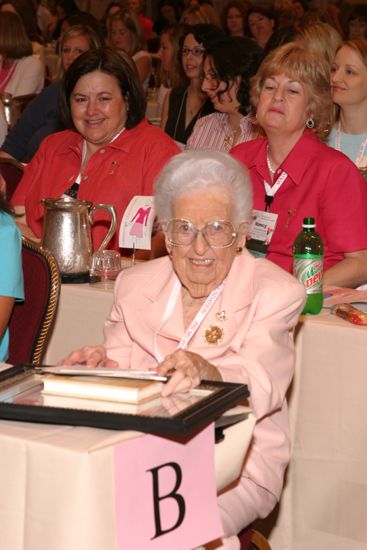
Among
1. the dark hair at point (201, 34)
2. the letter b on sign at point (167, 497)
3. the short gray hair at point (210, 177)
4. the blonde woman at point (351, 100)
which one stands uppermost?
the dark hair at point (201, 34)

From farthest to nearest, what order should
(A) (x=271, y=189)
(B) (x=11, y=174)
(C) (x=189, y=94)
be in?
1. (C) (x=189, y=94)
2. (B) (x=11, y=174)
3. (A) (x=271, y=189)

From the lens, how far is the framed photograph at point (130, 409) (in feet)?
5.51

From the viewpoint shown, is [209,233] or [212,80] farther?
[212,80]

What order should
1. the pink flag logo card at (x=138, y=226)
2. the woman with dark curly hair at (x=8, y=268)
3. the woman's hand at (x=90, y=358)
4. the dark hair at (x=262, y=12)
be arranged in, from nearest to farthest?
1. the woman's hand at (x=90, y=358)
2. the woman with dark curly hair at (x=8, y=268)
3. the pink flag logo card at (x=138, y=226)
4. the dark hair at (x=262, y=12)

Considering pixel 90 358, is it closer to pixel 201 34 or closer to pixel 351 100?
pixel 351 100

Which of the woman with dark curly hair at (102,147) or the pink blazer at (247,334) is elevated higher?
the woman with dark curly hair at (102,147)

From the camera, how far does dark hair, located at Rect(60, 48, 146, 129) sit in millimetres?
4215

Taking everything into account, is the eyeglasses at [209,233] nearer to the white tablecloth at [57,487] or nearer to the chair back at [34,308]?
the chair back at [34,308]

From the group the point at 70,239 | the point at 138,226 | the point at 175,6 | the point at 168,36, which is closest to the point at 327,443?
the point at 138,226

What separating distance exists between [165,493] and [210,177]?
950mm

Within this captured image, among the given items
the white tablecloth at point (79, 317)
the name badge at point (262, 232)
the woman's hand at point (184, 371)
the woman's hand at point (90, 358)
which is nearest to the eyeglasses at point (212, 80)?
the name badge at point (262, 232)

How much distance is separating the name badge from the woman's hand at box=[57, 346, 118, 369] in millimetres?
A: 1262

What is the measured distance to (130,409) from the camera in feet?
5.74

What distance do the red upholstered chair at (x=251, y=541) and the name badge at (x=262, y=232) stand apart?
125 cm
